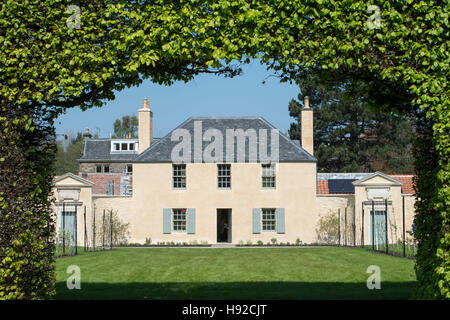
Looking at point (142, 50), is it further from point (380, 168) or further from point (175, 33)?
point (380, 168)

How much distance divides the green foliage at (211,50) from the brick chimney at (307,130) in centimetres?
2382

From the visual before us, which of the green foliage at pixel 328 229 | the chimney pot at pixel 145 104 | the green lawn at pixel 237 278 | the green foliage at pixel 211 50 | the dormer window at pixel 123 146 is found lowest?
the green foliage at pixel 328 229

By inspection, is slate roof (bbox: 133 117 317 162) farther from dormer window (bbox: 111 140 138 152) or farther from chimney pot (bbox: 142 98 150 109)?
dormer window (bbox: 111 140 138 152)

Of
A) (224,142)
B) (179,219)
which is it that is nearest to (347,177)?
(224,142)

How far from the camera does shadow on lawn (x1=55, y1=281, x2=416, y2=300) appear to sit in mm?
10078

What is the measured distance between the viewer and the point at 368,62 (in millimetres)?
6723

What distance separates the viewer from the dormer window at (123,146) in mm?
54250

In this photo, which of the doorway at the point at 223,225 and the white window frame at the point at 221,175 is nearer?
the white window frame at the point at 221,175

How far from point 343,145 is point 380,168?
4.29m

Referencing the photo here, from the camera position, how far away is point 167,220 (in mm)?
29172

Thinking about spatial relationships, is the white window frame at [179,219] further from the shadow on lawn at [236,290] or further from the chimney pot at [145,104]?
the shadow on lawn at [236,290]

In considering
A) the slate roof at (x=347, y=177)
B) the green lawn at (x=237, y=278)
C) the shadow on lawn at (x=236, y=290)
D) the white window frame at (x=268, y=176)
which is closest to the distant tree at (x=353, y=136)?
the slate roof at (x=347, y=177)

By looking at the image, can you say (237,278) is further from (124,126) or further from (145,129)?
(124,126)
